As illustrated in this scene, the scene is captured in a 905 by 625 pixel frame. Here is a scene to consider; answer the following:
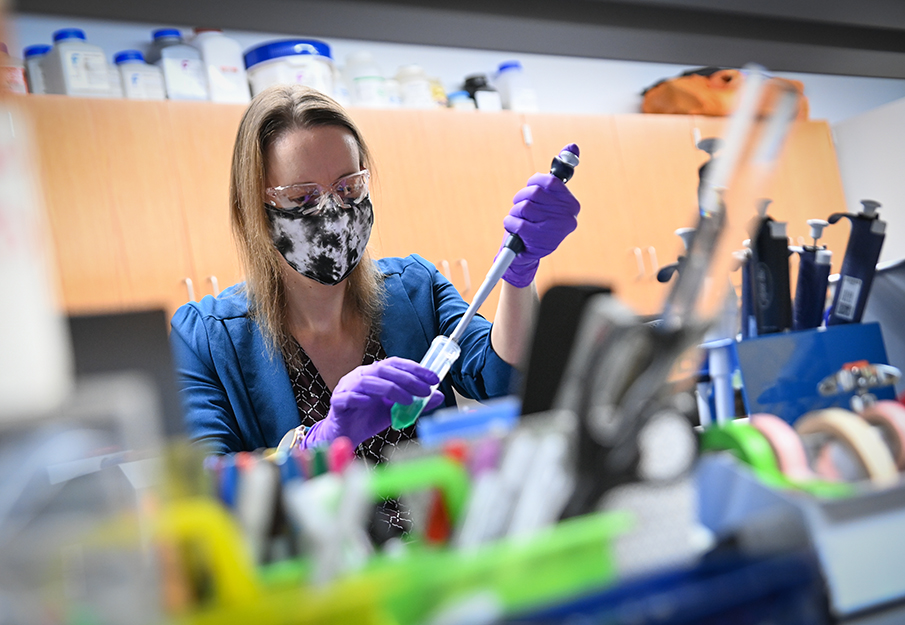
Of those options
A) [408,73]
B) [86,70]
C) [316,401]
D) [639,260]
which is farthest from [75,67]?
[639,260]

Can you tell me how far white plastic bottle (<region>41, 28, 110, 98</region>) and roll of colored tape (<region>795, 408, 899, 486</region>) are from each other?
7.71ft

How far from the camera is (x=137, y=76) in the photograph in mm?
2334

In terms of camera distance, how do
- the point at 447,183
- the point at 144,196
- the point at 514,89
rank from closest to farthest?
the point at 144,196, the point at 447,183, the point at 514,89

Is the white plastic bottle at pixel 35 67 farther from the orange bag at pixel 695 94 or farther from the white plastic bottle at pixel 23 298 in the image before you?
the orange bag at pixel 695 94

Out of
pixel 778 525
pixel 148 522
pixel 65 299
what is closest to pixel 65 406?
pixel 148 522

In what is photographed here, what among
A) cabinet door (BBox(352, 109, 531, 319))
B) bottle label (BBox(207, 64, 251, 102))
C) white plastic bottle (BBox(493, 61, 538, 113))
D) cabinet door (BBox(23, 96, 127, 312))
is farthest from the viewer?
white plastic bottle (BBox(493, 61, 538, 113))

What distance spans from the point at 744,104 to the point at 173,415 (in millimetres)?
404

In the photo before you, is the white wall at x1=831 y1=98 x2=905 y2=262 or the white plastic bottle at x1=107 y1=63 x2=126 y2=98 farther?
the white wall at x1=831 y1=98 x2=905 y2=262

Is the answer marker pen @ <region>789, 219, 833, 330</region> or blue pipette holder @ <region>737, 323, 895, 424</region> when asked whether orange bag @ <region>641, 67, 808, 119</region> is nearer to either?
marker pen @ <region>789, 219, 833, 330</region>

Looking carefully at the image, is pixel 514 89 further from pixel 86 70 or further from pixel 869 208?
pixel 869 208

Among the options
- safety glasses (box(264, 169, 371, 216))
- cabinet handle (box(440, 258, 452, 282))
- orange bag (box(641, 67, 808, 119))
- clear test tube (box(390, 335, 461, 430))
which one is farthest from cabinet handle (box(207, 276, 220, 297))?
orange bag (box(641, 67, 808, 119))

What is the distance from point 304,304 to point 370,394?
0.48 metres

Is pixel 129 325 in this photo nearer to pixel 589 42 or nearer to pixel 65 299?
pixel 589 42

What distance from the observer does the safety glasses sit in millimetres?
1276
